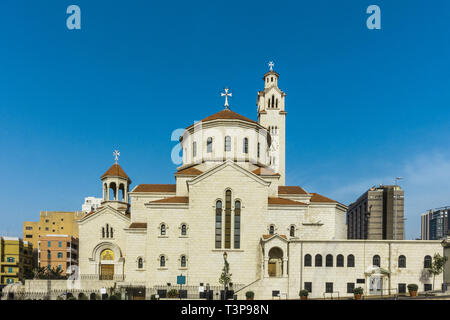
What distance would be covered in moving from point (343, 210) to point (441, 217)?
157m

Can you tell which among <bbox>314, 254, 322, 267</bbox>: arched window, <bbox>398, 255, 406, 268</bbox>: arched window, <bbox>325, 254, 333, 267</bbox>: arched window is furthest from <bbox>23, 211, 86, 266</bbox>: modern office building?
Answer: <bbox>398, 255, 406, 268</bbox>: arched window

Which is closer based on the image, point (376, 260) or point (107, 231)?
point (376, 260)

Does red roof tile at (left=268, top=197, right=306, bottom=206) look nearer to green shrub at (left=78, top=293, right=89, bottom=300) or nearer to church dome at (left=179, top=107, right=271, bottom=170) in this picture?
church dome at (left=179, top=107, right=271, bottom=170)

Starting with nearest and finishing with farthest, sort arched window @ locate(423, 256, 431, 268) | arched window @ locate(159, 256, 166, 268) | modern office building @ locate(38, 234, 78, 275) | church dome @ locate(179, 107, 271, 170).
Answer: arched window @ locate(423, 256, 431, 268) → arched window @ locate(159, 256, 166, 268) → church dome @ locate(179, 107, 271, 170) → modern office building @ locate(38, 234, 78, 275)

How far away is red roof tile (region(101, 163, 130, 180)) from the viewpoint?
59812 millimetres

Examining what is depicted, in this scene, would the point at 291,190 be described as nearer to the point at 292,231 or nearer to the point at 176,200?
the point at 292,231

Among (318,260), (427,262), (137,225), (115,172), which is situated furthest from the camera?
(115,172)

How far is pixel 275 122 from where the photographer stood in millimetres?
73625

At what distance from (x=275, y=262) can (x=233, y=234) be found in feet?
16.9

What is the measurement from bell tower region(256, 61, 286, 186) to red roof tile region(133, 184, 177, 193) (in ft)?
72.7

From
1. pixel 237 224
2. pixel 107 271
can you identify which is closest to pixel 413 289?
pixel 237 224

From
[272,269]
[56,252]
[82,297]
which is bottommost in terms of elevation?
[56,252]

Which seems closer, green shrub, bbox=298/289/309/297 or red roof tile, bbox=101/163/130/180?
green shrub, bbox=298/289/309/297

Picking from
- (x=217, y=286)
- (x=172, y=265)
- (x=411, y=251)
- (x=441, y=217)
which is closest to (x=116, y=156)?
(x=172, y=265)
